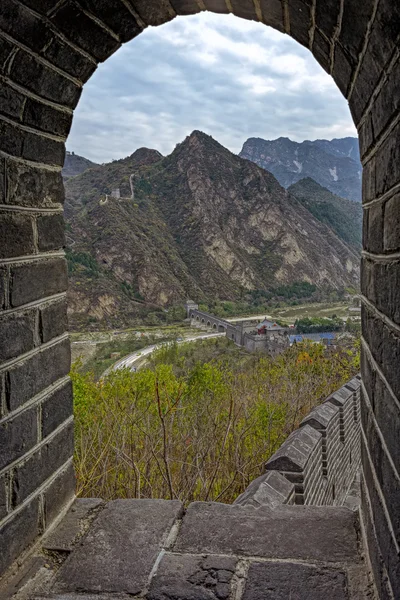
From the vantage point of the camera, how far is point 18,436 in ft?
5.28

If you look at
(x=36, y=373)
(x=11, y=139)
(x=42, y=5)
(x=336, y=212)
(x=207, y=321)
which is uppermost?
(x=336, y=212)

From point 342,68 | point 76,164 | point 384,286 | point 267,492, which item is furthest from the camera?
point 76,164

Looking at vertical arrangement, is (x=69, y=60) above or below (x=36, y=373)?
above

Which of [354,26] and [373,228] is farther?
[373,228]

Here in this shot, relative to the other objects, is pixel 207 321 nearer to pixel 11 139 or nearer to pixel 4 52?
pixel 11 139

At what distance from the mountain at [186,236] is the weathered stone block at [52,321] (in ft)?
139

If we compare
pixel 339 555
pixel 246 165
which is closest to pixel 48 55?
pixel 339 555

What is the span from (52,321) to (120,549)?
2.78 feet

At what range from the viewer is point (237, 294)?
5853 cm

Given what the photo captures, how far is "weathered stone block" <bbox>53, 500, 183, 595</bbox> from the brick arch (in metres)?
0.19

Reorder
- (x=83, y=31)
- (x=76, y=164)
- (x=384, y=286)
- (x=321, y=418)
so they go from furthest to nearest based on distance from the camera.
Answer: (x=76, y=164)
(x=321, y=418)
(x=83, y=31)
(x=384, y=286)

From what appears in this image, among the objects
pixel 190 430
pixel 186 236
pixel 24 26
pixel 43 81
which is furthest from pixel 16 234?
pixel 186 236

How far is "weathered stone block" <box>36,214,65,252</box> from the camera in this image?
70.1 inches

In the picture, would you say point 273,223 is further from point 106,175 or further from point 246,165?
point 106,175
